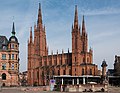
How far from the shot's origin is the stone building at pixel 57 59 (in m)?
132

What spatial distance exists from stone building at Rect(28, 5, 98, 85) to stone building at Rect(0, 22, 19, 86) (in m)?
43.6

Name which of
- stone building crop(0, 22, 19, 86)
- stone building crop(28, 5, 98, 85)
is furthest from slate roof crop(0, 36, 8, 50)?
stone building crop(28, 5, 98, 85)

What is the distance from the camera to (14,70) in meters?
87.8

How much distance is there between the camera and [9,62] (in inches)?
3452

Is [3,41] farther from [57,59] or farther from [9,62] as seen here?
[57,59]

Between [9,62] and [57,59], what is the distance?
191 feet

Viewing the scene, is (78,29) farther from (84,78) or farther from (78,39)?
(84,78)

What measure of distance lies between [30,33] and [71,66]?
31423mm

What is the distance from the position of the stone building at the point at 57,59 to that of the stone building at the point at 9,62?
1715 inches

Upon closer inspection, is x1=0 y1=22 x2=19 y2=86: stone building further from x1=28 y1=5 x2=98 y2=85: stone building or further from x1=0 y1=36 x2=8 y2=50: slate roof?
x1=28 y1=5 x2=98 y2=85: stone building

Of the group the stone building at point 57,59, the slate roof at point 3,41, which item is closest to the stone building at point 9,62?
the slate roof at point 3,41

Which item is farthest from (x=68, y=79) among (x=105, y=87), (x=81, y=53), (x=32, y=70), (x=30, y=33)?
(x=105, y=87)

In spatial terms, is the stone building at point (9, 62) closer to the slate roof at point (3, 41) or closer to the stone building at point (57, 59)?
the slate roof at point (3, 41)

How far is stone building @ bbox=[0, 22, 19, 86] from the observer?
8662cm
